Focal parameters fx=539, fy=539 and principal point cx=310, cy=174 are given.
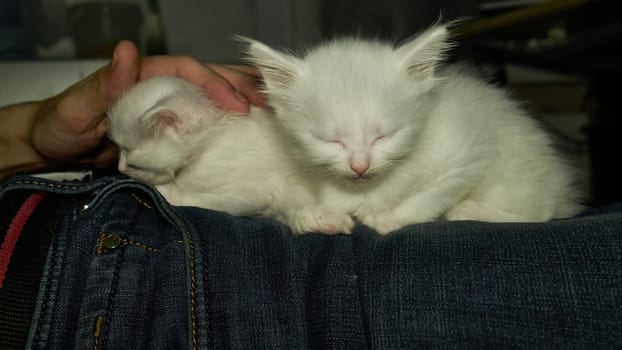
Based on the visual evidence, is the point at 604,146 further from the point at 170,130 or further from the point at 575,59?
the point at 170,130

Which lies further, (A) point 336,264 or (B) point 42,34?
(B) point 42,34

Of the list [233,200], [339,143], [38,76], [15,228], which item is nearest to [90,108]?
[233,200]

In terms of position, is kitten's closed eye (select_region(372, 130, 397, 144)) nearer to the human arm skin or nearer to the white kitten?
the white kitten

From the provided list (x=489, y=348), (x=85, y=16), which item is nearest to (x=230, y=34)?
(x=85, y=16)

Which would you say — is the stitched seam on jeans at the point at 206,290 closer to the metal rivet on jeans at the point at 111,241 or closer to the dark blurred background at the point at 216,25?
the metal rivet on jeans at the point at 111,241

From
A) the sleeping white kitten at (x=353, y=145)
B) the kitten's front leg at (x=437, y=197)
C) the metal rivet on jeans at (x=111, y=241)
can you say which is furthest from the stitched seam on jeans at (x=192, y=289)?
the kitten's front leg at (x=437, y=197)

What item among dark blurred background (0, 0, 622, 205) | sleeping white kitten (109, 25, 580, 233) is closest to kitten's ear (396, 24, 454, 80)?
sleeping white kitten (109, 25, 580, 233)

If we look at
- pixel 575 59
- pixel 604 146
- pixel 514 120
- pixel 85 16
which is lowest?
pixel 604 146
